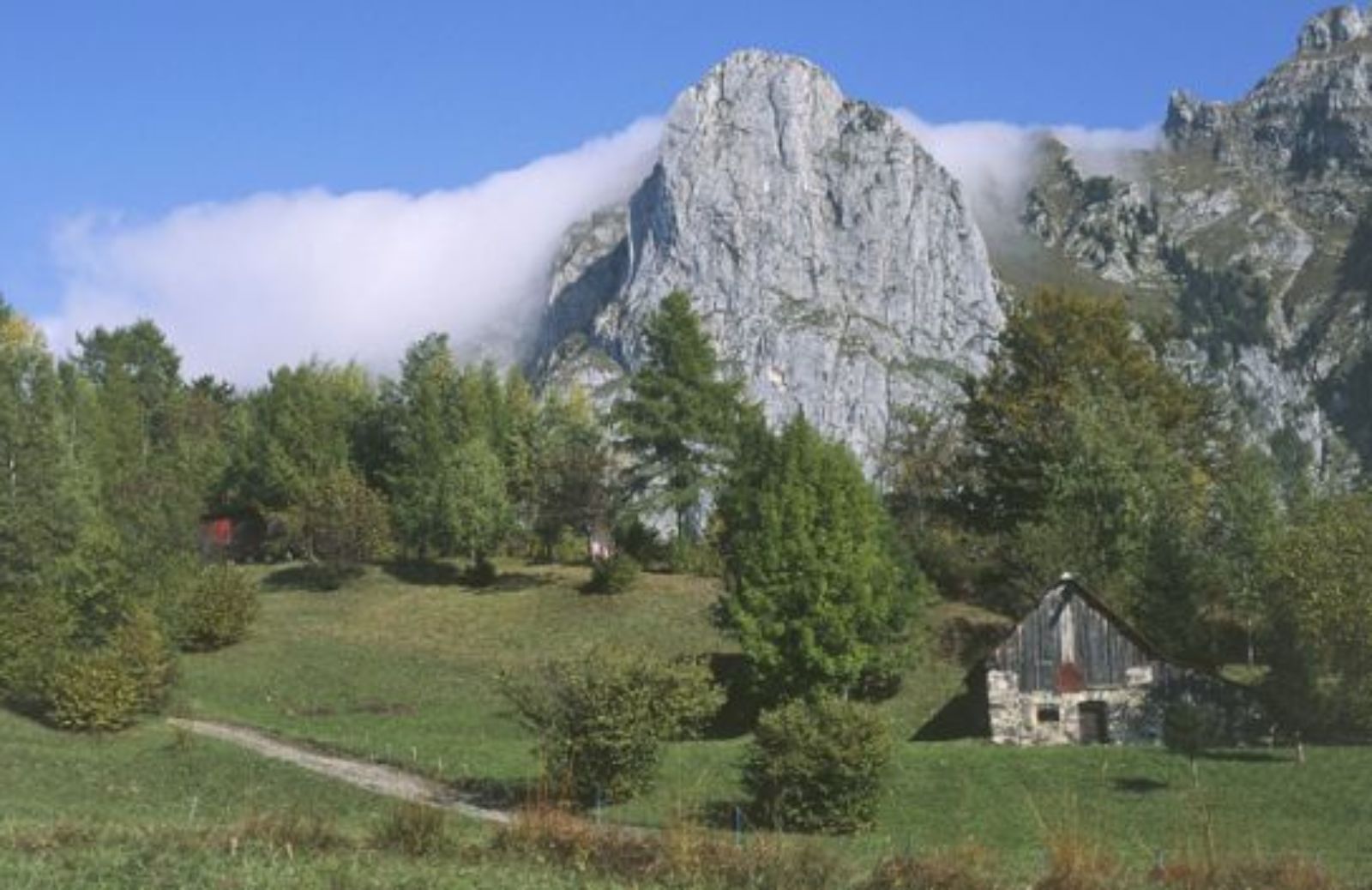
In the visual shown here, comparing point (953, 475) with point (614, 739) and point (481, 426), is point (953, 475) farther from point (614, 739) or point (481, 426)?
point (614, 739)

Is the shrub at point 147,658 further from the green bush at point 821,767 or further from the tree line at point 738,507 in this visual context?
the green bush at point 821,767

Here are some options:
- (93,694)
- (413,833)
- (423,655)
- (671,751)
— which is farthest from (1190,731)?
(93,694)

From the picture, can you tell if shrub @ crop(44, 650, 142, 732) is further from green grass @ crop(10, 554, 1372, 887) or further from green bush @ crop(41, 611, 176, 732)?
green grass @ crop(10, 554, 1372, 887)

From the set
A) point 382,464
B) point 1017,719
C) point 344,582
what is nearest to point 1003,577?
point 1017,719

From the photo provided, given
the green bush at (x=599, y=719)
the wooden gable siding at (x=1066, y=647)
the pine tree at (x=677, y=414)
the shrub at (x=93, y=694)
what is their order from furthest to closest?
the pine tree at (x=677, y=414) → the wooden gable siding at (x=1066, y=647) → the shrub at (x=93, y=694) → the green bush at (x=599, y=719)

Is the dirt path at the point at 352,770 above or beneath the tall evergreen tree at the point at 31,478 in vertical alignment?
beneath

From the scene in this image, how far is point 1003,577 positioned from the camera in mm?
64750

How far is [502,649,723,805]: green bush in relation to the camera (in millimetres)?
34188

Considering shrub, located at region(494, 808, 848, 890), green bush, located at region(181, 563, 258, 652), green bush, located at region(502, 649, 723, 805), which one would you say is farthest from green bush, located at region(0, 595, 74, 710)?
shrub, located at region(494, 808, 848, 890)

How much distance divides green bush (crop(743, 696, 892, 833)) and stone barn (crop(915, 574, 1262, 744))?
14080mm

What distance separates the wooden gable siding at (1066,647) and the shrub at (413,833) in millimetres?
29953

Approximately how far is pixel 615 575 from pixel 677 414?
889 cm

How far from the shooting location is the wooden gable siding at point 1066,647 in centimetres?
4556

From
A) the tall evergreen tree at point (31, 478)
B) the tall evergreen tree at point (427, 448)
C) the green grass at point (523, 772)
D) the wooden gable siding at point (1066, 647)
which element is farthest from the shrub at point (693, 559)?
the tall evergreen tree at point (31, 478)
